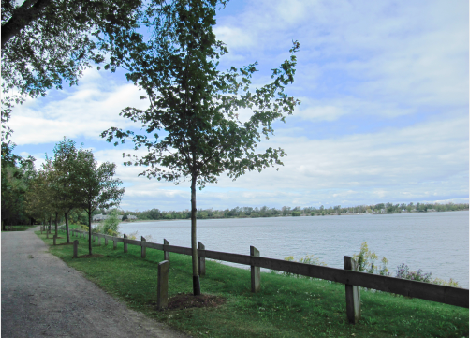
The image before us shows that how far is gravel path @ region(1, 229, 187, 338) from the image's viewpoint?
18.6 feet

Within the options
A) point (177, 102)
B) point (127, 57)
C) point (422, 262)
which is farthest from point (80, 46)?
point (422, 262)

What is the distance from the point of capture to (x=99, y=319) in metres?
6.37

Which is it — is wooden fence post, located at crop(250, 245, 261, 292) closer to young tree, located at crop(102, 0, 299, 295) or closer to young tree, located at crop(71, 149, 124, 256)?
young tree, located at crop(102, 0, 299, 295)

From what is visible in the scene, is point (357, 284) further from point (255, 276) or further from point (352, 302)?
point (255, 276)

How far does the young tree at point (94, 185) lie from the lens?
18.0 m

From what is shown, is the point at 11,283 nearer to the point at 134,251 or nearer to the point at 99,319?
the point at 99,319

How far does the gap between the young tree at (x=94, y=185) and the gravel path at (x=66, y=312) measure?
24.0 feet

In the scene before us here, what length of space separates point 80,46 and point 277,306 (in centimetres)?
982

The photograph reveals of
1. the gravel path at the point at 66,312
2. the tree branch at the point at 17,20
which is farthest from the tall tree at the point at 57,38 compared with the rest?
the gravel path at the point at 66,312

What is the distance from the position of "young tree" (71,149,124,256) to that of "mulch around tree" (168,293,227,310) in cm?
1169

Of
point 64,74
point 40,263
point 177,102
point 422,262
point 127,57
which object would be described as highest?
point 64,74

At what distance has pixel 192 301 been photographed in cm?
745

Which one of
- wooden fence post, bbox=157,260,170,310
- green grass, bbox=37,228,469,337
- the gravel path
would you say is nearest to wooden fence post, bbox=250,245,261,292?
green grass, bbox=37,228,469,337

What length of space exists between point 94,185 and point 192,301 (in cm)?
1287
